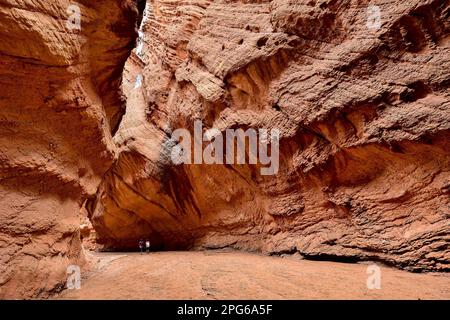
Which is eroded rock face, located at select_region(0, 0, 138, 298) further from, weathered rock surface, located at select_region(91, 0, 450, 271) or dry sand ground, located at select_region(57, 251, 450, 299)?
weathered rock surface, located at select_region(91, 0, 450, 271)

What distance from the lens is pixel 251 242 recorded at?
10930 mm

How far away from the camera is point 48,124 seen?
6.72 m

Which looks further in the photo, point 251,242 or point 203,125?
point 203,125

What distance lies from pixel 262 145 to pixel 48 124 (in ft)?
19.6

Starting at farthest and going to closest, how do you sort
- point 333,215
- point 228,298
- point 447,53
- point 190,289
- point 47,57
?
point 333,215
point 447,53
point 47,57
point 190,289
point 228,298

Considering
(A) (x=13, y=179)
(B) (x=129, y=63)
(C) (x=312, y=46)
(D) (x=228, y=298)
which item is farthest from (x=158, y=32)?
(D) (x=228, y=298)

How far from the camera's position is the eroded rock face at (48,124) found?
18.7 feet

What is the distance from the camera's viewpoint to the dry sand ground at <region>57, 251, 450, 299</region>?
5027 millimetres

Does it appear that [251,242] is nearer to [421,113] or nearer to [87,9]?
[421,113]

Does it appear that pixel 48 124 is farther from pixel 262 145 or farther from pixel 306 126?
pixel 306 126

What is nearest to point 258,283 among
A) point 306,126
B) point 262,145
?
point 306,126

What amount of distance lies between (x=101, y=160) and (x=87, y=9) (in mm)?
3764

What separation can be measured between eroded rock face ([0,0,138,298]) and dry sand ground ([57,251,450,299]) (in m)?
1.01

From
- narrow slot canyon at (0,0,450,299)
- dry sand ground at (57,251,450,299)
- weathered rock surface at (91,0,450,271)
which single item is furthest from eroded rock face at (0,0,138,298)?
weathered rock surface at (91,0,450,271)
